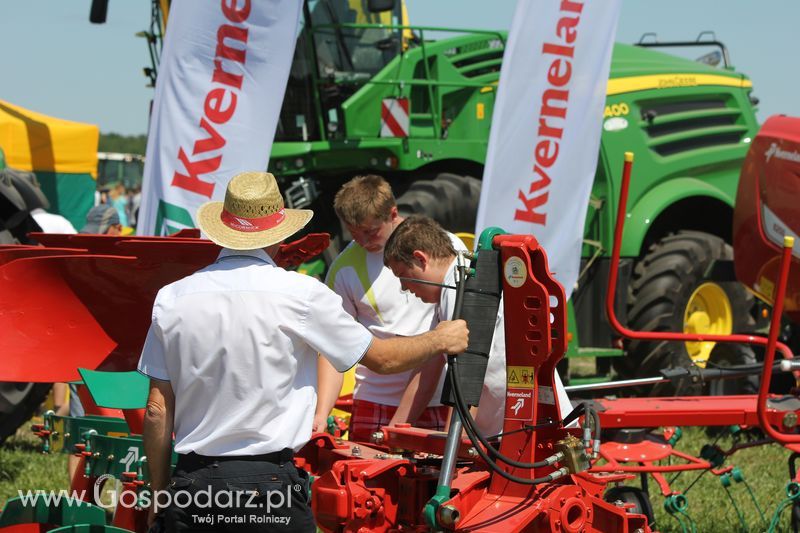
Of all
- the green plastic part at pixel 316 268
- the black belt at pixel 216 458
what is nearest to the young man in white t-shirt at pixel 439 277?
the black belt at pixel 216 458

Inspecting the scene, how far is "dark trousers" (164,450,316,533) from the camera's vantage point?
10.0 ft

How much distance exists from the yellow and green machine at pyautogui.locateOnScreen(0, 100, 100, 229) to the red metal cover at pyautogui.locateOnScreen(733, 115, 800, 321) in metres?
7.19

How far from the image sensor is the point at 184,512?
309 centimetres

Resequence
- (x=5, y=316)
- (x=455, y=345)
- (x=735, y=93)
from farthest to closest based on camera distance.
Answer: (x=735, y=93) < (x=5, y=316) < (x=455, y=345)

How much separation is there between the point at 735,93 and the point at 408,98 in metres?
2.94

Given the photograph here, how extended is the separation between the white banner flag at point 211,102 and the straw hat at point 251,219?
2.89 m

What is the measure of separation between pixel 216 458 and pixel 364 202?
175cm

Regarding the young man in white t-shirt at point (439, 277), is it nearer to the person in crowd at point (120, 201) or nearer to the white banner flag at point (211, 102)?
the white banner flag at point (211, 102)

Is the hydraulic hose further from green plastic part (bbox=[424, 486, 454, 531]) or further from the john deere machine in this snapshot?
the john deere machine

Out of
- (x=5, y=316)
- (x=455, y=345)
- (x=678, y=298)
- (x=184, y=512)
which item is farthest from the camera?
(x=678, y=298)

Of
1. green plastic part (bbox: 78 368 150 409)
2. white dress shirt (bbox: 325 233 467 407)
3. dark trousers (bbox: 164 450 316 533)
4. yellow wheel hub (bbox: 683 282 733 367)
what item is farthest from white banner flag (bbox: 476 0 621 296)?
dark trousers (bbox: 164 450 316 533)

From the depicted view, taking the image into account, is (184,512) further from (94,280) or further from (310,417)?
(94,280)

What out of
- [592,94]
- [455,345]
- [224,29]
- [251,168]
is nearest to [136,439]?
[455,345]

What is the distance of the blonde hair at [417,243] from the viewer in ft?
12.7
